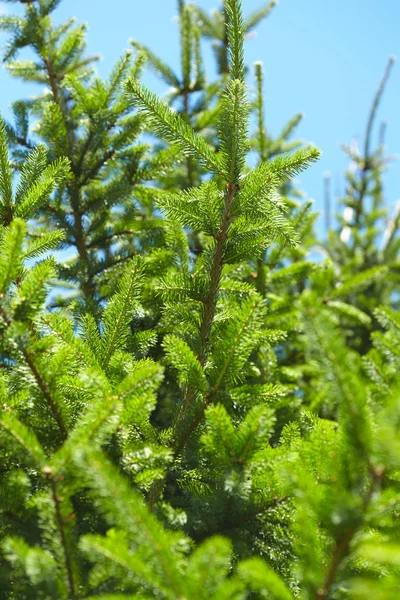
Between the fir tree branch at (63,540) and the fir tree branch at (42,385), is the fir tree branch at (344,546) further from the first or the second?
the fir tree branch at (42,385)

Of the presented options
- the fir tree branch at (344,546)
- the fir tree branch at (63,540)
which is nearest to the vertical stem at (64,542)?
the fir tree branch at (63,540)

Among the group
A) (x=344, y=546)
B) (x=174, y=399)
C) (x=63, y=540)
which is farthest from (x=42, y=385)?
(x=174, y=399)

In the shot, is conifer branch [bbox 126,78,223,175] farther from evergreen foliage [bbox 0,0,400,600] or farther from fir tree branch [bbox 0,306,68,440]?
fir tree branch [bbox 0,306,68,440]

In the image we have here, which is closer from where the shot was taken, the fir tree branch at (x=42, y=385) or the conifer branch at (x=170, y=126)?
the fir tree branch at (x=42, y=385)

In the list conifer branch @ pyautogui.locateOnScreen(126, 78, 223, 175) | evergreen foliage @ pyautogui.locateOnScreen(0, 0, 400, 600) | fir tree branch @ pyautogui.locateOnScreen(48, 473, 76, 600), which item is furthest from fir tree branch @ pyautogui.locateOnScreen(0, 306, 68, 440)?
conifer branch @ pyautogui.locateOnScreen(126, 78, 223, 175)

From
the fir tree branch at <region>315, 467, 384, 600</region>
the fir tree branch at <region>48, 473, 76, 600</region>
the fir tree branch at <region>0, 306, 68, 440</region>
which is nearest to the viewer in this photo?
the fir tree branch at <region>315, 467, 384, 600</region>

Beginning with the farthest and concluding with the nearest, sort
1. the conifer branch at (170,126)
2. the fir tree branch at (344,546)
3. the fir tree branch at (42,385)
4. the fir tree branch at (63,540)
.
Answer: the conifer branch at (170,126), the fir tree branch at (42,385), the fir tree branch at (63,540), the fir tree branch at (344,546)

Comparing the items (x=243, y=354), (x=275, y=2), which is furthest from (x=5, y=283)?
(x=275, y=2)

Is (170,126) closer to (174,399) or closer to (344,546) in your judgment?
(344,546)
